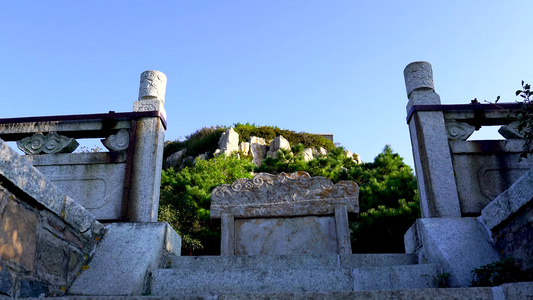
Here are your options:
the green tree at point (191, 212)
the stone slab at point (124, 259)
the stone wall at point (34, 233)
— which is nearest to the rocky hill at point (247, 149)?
the green tree at point (191, 212)

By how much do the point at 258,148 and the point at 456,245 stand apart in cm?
2374

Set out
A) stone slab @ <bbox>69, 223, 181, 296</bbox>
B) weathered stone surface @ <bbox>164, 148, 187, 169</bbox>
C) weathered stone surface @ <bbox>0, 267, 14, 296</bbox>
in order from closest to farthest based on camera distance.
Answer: weathered stone surface @ <bbox>0, 267, 14, 296</bbox>, stone slab @ <bbox>69, 223, 181, 296</bbox>, weathered stone surface @ <bbox>164, 148, 187, 169</bbox>

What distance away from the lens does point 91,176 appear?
15.1 feet

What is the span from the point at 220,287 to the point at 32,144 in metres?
2.76

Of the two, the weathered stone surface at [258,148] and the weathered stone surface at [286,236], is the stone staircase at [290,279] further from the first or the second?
the weathered stone surface at [258,148]

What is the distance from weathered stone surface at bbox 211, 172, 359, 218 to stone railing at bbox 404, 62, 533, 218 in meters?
2.07

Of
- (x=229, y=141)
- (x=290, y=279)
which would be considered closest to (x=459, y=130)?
(x=290, y=279)

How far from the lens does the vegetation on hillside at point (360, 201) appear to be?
1053 cm

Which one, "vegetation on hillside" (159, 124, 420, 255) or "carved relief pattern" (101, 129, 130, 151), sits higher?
"vegetation on hillside" (159, 124, 420, 255)

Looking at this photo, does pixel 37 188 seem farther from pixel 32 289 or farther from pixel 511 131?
pixel 511 131

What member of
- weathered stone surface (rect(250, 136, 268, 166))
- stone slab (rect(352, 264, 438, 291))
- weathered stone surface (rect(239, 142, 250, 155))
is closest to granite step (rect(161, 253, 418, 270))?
stone slab (rect(352, 264, 438, 291))

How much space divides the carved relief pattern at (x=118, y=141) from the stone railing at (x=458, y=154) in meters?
3.05

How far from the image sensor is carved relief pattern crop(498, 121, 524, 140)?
4785 mm

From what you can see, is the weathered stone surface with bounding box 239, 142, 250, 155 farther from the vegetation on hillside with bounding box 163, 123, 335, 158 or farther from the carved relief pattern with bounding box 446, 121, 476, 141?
the carved relief pattern with bounding box 446, 121, 476, 141
